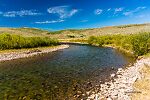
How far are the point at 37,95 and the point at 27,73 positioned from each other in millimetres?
16295

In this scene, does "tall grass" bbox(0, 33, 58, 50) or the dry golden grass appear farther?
"tall grass" bbox(0, 33, 58, 50)

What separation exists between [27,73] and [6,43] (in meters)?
51.3

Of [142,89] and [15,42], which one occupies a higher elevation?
[15,42]

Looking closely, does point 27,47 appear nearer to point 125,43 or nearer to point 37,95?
point 125,43

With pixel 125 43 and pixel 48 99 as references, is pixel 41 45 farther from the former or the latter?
pixel 48 99

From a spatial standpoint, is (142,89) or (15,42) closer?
(142,89)

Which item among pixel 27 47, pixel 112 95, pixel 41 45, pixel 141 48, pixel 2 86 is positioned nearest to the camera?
pixel 112 95

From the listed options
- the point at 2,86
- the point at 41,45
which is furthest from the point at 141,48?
the point at 41,45

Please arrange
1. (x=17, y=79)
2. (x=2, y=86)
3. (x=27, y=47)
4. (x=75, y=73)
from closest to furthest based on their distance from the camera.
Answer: (x=2, y=86) → (x=17, y=79) → (x=75, y=73) → (x=27, y=47)

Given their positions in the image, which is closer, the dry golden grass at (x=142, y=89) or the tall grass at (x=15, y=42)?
the dry golden grass at (x=142, y=89)

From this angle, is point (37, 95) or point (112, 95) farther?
point (37, 95)

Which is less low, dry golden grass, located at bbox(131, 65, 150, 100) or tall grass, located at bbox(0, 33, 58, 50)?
tall grass, located at bbox(0, 33, 58, 50)

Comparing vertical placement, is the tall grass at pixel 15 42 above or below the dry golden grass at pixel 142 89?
above

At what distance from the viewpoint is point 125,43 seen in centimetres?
9875
